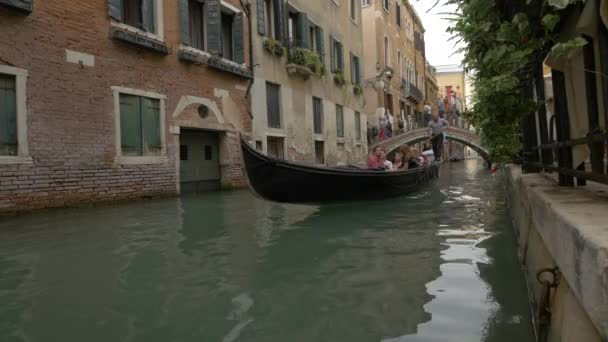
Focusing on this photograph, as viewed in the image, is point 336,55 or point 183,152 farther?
point 336,55

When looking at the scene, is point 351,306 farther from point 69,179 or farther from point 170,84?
point 170,84

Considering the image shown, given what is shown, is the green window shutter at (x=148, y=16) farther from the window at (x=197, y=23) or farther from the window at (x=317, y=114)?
the window at (x=317, y=114)

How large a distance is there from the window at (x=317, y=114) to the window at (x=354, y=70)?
318 cm

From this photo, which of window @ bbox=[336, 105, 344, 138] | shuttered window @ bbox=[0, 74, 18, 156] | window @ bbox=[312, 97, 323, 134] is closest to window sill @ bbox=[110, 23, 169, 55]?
shuttered window @ bbox=[0, 74, 18, 156]

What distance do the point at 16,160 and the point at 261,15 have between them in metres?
6.74

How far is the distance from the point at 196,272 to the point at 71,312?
827mm

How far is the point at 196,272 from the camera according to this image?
2959 mm

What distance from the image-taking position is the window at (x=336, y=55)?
15.3 m

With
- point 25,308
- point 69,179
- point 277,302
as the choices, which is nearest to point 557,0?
point 277,302

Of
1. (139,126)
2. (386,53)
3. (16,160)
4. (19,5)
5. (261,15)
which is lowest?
(16,160)

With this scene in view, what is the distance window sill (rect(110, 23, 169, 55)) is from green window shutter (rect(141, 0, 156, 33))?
0.18 meters

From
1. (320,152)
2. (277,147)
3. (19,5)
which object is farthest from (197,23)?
(320,152)

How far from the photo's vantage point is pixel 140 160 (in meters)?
8.00

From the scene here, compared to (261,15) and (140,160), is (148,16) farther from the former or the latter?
(261,15)
